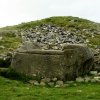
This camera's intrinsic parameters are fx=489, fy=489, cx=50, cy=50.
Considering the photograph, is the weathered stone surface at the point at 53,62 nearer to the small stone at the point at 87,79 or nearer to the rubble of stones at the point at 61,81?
the rubble of stones at the point at 61,81

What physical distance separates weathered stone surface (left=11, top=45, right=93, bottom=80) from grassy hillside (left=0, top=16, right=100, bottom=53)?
11667 millimetres

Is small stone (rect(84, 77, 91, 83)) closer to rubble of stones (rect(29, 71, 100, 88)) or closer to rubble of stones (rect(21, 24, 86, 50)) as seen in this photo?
rubble of stones (rect(29, 71, 100, 88))

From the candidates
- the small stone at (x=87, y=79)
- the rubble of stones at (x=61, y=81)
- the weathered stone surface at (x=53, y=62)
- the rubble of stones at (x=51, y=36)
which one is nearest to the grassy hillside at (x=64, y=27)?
the rubble of stones at (x=51, y=36)

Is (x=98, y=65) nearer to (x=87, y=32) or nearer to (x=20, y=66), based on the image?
(x=20, y=66)

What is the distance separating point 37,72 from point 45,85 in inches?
81.8

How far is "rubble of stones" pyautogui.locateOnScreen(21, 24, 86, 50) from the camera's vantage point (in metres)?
57.2

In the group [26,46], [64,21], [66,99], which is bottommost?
[66,99]

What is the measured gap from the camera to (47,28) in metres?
71.2

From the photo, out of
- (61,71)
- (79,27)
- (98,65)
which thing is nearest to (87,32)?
(79,27)

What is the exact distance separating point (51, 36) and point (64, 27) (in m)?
12.3

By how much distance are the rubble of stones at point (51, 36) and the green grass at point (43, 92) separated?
2434 centimetres

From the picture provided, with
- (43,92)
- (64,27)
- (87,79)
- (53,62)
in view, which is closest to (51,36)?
(64,27)

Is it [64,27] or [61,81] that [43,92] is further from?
[64,27]

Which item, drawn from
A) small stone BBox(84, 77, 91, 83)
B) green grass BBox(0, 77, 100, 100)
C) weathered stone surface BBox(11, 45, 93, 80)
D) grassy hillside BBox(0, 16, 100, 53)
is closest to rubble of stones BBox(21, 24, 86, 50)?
grassy hillside BBox(0, 16, 100, 53)
